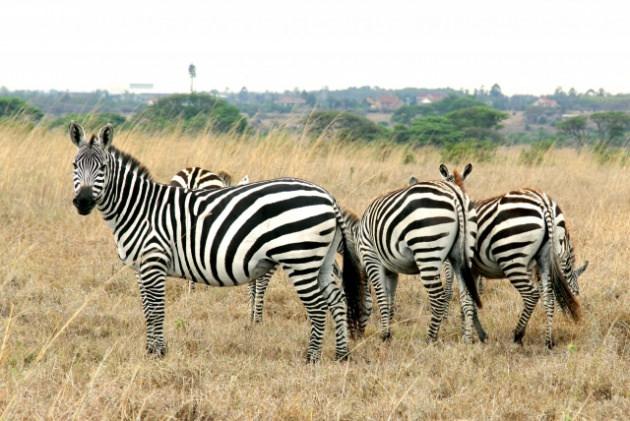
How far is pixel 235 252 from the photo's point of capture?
18.3ft

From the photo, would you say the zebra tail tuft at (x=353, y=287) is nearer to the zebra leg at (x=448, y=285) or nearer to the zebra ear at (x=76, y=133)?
the zebra leg at (x=448, y=285)

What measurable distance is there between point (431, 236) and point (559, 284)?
3.54ft

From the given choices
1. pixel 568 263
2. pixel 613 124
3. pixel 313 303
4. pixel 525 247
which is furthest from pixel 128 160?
pixel 613 124

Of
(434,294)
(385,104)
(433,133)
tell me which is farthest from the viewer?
(385,104)

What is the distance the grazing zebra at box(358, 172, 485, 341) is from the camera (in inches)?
237

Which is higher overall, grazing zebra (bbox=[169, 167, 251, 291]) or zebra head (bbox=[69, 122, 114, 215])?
zebra head (bbox=[69, 122, 114, 215])

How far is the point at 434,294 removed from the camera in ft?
20.2

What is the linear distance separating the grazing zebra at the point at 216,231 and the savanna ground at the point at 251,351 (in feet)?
1.31

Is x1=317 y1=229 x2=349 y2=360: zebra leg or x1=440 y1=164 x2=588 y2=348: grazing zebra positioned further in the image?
x1=440 y1=164 x2=588 y2=348: grazing zebra

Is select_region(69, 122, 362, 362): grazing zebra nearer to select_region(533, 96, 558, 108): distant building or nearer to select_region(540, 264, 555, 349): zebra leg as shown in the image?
select_region(540, 264, 555, 349): zebra leg

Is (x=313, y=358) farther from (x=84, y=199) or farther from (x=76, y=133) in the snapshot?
(x=76, y=133)

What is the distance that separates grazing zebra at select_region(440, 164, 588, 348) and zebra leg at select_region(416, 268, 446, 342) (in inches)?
22.3

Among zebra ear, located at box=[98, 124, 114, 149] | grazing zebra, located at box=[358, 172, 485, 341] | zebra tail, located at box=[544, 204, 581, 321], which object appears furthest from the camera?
zebra tail, located at box=[544, 204, 581, 321]

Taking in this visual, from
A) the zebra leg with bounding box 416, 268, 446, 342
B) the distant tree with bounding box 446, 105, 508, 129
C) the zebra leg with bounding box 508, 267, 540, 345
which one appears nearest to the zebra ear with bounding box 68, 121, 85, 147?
the zebra leg with bounding box 416, 268, 446, 342
